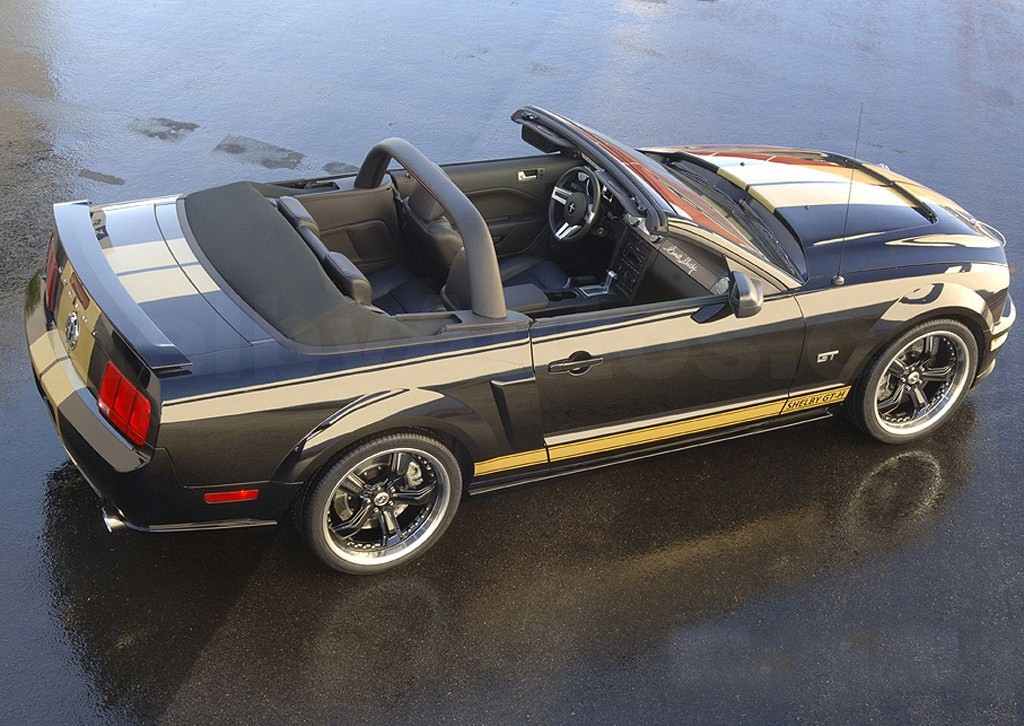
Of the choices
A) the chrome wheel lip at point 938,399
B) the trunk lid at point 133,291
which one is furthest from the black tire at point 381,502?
the chrome wheel lip at point 938,399

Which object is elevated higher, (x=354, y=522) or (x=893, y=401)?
(x=893, y=401)

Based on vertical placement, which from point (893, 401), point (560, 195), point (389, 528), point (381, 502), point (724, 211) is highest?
point (724, 211)

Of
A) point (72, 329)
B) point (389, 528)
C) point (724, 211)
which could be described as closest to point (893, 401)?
point (724, 211)

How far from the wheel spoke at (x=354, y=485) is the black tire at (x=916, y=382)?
2.41 m

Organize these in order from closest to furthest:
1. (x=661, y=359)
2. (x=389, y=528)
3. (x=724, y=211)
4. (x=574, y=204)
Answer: (x=389, y=528) → (x=661, y=359) → (x=724, y=211) → (x=574, y=204)

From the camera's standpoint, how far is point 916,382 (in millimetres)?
4930

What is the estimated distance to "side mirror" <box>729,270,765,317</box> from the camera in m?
4.14

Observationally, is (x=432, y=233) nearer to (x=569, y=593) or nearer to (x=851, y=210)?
(x=569, y=593)

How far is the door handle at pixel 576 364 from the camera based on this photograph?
403cm

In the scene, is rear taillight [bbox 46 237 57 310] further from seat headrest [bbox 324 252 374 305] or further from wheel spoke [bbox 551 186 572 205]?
wheel spoke [bbox 551 186 572 205]

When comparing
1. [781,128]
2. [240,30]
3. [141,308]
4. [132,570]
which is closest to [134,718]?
[132,570]

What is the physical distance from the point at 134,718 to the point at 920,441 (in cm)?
382

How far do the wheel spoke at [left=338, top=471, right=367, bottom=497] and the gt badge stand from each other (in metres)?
1.16

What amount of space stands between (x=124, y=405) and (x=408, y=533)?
4.09 feet
